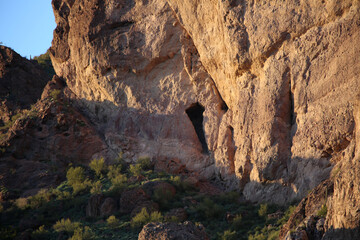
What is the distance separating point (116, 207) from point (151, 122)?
564 centimetres

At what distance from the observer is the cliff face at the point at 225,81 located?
14820 millimetres

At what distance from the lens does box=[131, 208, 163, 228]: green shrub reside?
54.2 feet

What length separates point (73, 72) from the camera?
1077 inches

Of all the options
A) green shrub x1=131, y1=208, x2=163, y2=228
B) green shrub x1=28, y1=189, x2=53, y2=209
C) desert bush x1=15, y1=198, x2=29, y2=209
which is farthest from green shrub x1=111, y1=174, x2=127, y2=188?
desert bush x1=15, y1=198, x2=29, y2=209

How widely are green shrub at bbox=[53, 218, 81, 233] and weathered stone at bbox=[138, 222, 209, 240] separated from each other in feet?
20.2

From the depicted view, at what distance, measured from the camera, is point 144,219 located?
16594 millimetres

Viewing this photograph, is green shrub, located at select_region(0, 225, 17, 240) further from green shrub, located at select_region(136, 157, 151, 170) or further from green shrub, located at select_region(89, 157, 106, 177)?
green shrub, located at select_region(136, 157, 151, 170)

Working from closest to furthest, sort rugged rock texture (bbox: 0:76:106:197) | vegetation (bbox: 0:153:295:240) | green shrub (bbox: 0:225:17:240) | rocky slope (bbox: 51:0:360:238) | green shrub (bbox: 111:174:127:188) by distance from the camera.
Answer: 1. rocky slope (bbox: 51:0:360:238)
2. vegetation (bbox: 0:153:295:240)
3. green shrub (bbox: 0:225:17:240)
4. green shrub (bbox: 111:174:127:188)
5. rugged rock texture (bbox: 0:76:106:197)

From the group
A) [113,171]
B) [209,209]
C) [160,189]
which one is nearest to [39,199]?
[113,171]

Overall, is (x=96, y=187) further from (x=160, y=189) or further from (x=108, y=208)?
(x=160, y=189)

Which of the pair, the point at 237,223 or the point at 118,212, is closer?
the point at 237,223

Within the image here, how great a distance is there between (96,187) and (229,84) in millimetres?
7372

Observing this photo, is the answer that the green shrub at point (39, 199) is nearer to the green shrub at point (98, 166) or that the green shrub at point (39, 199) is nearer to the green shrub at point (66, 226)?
the green shrub at point (66, 226)

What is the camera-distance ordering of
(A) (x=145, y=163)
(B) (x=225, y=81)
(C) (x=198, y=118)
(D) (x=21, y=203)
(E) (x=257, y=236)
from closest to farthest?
1. (E) (x=257, y=236)
2. (B) (x=225, y=81)
3. (D) (x=21, y=203)
4. (A) (x=145, y=163)
5. (C) (x=198, y=118)
